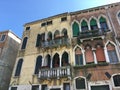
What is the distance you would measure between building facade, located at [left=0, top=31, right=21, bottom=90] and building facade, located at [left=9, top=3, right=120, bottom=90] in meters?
2.74

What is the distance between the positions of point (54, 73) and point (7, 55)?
30.3 ft

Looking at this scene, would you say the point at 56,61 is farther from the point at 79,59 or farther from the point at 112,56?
the point at 112,56

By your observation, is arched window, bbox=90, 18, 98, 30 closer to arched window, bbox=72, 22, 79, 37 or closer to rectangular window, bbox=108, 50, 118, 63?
arched window, bbox=72, 22, 79, 37

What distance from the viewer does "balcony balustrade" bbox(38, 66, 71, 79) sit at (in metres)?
12.8

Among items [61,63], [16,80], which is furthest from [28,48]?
[61,63]

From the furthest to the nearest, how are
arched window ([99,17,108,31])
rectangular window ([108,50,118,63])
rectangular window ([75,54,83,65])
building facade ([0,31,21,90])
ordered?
building facade ([0,31,21,90])
arched window ([99,17,108,31])
rectangular window ([75,54,83,65])
rectangular window ([108,50,118,63])

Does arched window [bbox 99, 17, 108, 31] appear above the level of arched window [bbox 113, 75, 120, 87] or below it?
above

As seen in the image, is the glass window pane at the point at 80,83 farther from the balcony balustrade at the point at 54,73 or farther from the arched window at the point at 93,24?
the arched window at the point at 93,24

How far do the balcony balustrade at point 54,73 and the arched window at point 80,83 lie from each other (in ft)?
3.50

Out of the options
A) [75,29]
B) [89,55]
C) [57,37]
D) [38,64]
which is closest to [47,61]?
[38,64]

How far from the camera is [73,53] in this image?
14312mm

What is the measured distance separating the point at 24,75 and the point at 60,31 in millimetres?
7207

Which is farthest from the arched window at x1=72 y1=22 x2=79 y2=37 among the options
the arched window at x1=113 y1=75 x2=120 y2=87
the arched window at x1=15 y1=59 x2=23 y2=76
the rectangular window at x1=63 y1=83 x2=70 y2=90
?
the arched window at x1=15 y1=59 x2=23 y2=76

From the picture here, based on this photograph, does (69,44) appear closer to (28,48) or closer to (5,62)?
(28,48)
